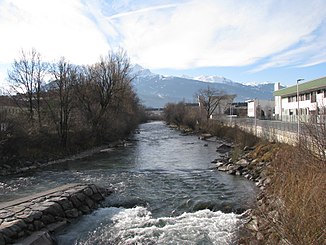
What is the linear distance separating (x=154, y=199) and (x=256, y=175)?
26.6 feet

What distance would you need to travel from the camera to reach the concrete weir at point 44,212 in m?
12.0

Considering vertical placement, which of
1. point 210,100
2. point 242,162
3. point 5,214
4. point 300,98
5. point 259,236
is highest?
point 210,100

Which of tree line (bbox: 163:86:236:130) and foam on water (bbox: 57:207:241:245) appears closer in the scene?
foam on water (bbox: 57:207:241:245)

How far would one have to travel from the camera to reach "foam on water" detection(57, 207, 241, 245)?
40.7 feet

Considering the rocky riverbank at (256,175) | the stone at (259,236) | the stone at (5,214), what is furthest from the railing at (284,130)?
the stone at (5,214)

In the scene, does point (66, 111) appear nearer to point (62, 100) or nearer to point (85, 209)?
point (62, 100)

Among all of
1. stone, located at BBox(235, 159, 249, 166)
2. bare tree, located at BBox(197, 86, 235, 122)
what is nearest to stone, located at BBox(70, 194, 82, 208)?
stone, located at BBox(235, 159, 249, 166)

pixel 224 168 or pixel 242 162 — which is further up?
pixel 242 162

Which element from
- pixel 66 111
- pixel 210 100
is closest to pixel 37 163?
pixel 66 111

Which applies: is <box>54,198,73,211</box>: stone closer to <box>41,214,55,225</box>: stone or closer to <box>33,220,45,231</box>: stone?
<box>41,214,55,225</box>: stone

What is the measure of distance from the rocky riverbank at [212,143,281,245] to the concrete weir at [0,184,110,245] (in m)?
6.95

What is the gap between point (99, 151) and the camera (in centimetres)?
4162

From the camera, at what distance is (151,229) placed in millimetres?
13359

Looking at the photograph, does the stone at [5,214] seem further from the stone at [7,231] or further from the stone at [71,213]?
the stone at [71,213]
